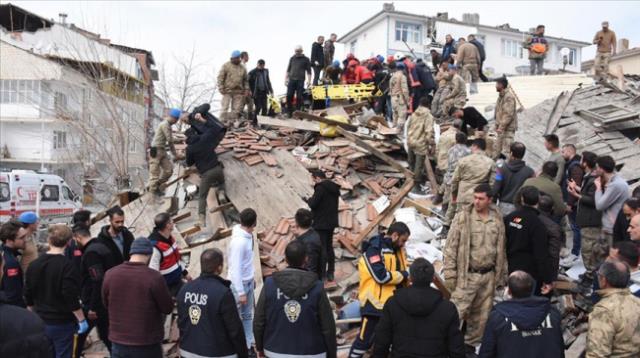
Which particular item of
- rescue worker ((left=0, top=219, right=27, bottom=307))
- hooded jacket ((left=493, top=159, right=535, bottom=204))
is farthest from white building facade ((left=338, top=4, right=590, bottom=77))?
rescue worker ((left=0, top=219, right=27, bottom=307))

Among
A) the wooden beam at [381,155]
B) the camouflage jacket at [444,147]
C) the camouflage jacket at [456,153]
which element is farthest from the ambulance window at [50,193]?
the camouflage jacket at [456,153]

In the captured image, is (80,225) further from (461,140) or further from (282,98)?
(282,98)

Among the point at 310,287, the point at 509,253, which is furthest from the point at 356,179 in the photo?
the point at 310,287

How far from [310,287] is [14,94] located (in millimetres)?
35797

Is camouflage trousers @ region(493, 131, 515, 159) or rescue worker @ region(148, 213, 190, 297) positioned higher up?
camouflage trousers @ region(493, 131, 515, 159)

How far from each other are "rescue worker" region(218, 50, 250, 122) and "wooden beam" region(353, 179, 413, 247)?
5469 millimetres

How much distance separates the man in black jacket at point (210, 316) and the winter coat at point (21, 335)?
1417 millimetres

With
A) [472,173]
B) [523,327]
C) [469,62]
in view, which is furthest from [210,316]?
[469,62]

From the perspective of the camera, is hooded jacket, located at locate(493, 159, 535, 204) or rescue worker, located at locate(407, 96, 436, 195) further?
rescue worker, located at locate(407, 96, 436, 195)

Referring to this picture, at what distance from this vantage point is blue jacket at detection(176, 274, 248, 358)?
4418 millimetres

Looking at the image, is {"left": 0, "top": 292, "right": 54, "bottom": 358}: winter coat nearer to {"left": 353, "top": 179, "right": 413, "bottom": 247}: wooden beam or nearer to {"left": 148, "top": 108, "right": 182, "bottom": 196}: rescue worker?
{"left": 353, "top": 179, "right": 413, "bottom": 247}: wooden beam

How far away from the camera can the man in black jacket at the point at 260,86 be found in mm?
14055

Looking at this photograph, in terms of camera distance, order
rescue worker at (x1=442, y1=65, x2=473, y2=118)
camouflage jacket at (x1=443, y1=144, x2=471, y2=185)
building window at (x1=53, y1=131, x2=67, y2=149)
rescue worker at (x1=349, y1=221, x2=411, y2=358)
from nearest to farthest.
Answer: rescue worker at (x1=349, y1=221, x2=411, y2=358) → camouflage jacket at (x1=443, y1=144, x2=471, y2=185) → rescue worker at (x1=442, y1=65, x2=473, y2=118) → building window at (x1=53, y1=131, x2=67, y2=149)

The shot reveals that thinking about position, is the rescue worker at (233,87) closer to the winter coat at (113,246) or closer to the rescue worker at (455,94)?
the rescue worker at (455,94)
